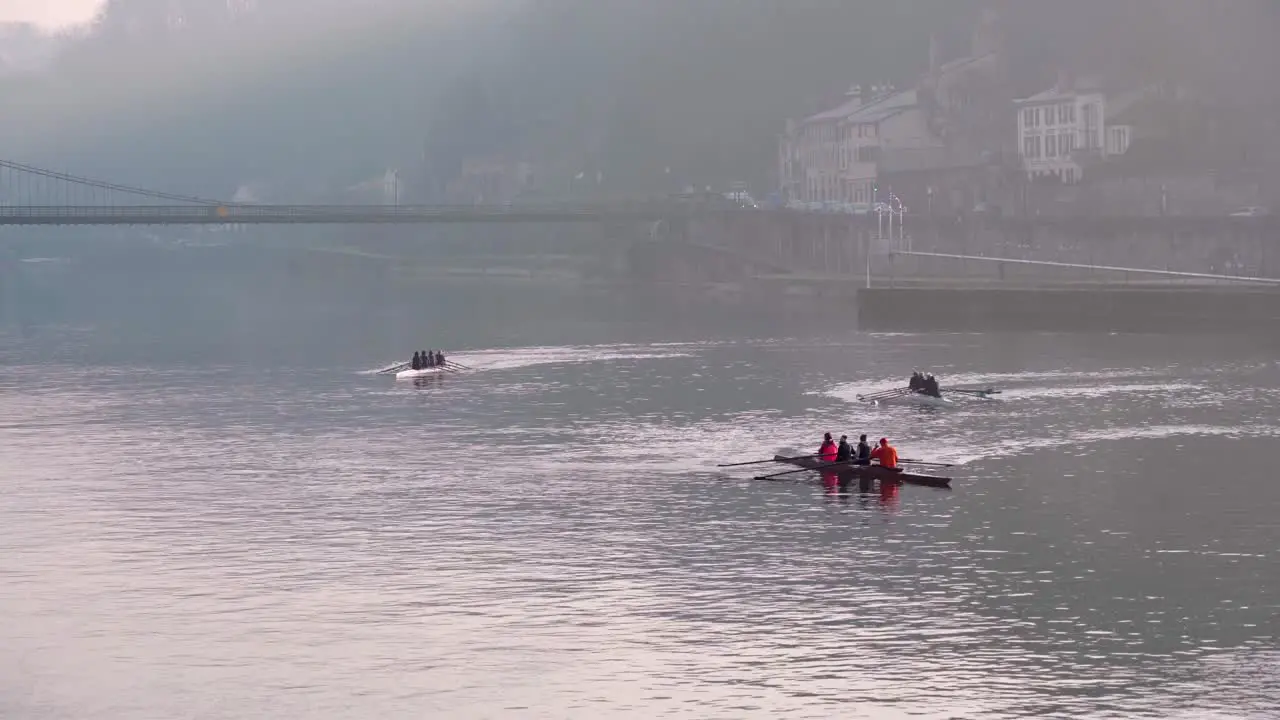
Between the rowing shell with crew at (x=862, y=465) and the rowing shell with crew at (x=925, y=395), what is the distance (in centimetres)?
2181

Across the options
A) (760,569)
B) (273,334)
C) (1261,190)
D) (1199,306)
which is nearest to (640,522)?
(760,569)

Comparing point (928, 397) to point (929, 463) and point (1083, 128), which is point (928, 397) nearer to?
point (929, 463)

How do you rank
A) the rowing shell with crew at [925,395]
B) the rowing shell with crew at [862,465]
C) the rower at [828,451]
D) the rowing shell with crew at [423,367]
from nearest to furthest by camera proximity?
the rowing shell with crew at [862,465], the rower at [828,451], the rowing shell with crew at [925,395], the rowing shell with crew at [423,367]

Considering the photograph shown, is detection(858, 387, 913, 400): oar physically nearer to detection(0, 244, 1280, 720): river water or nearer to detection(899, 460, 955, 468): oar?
detection(0, 244, 1280, 720): river water

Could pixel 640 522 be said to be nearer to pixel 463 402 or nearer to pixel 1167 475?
pixel 1167 475

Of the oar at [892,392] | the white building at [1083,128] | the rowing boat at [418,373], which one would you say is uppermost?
the white building at [1083,128]

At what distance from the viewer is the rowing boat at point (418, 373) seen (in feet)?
382

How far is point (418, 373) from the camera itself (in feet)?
384

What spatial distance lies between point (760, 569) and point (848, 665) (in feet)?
35.0

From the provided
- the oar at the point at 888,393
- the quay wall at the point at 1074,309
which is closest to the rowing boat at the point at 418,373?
the oar at the point at 888,393

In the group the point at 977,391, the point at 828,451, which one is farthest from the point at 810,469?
the point at 977,391

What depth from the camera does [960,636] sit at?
47031mm

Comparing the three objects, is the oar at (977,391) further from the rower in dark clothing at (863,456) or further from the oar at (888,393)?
the rower in dark clothing at (863,456)

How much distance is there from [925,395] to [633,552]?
39.9 m
